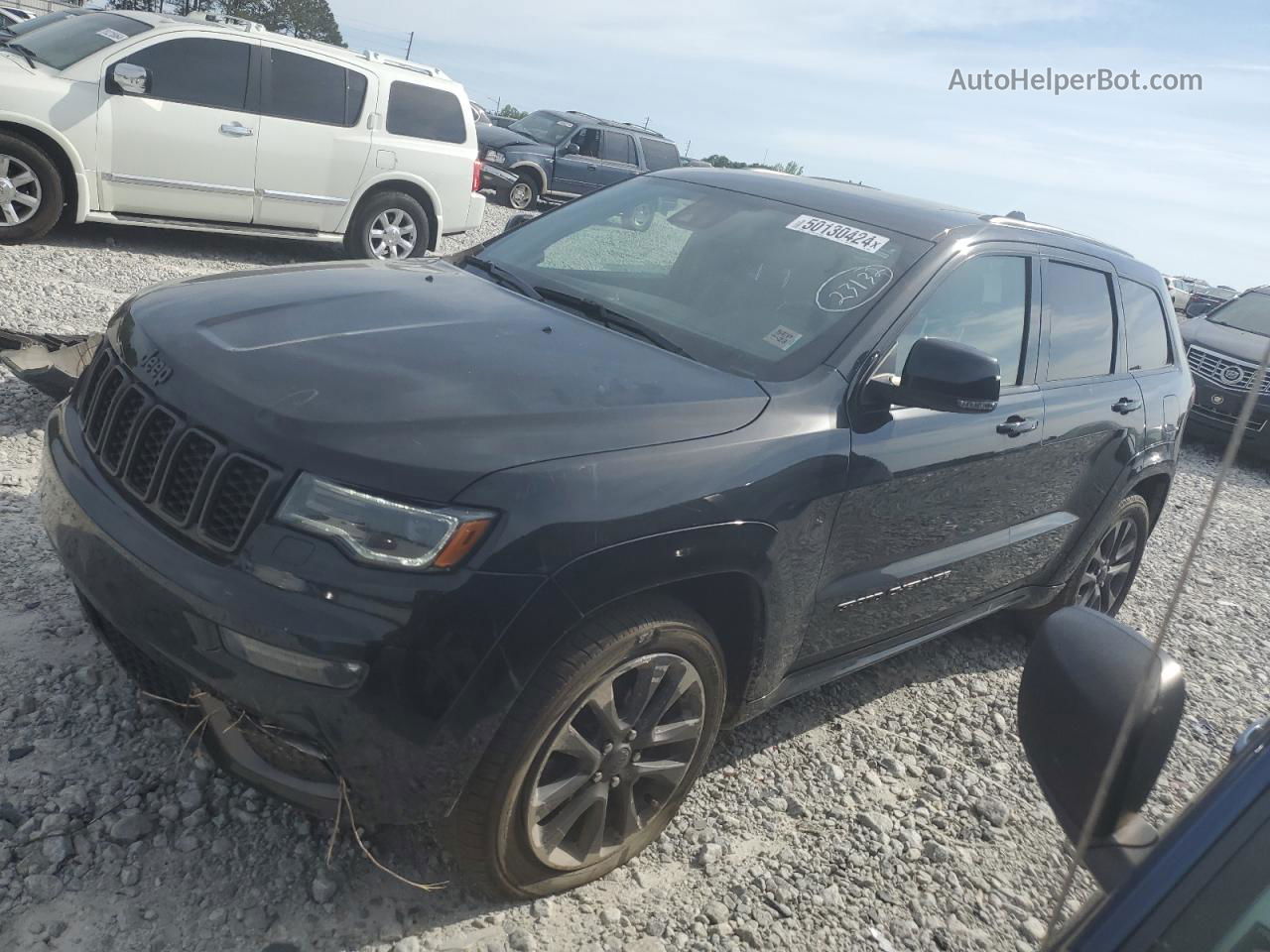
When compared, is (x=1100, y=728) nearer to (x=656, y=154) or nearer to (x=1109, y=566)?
(x=1109, y=566)

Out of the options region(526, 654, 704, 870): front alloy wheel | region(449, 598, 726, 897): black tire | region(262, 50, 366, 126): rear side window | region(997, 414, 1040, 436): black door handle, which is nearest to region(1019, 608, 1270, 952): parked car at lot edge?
region(449, 598, 726, 897): black tire

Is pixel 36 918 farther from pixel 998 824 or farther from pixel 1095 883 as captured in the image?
pixel 998 824

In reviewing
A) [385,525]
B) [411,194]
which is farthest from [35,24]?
[385,525]

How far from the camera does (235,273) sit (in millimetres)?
3168

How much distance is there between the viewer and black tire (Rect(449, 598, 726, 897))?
2.22m

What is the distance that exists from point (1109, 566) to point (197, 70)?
7455mm

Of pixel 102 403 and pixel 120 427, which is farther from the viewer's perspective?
pixel 102 403

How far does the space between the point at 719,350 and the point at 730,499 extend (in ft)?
2.14

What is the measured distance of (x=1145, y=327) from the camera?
15.0 feet

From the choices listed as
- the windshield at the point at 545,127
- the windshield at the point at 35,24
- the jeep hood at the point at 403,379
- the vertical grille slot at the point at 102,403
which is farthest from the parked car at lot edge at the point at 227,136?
the windshield at the point at 545,127

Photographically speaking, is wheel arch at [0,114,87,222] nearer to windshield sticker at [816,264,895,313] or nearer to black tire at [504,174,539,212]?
windshield sticker at [816,264,895,313]

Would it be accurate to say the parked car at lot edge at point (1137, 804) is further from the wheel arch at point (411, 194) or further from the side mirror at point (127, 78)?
the wheel arch at point (411, 194)

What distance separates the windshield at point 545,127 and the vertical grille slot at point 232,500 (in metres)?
15.7

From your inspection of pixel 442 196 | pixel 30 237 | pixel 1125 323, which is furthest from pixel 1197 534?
pixel 442 196
